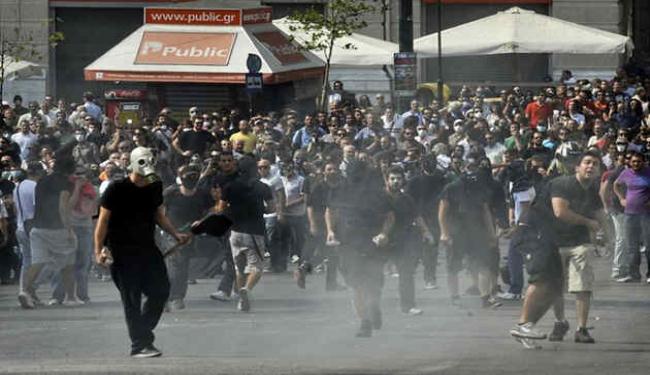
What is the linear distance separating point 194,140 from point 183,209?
7970 millimetres

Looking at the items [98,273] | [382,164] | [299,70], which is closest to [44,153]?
[98,273]

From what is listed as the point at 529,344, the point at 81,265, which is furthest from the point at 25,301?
the point at 529,344

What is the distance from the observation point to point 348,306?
1764 centimetres

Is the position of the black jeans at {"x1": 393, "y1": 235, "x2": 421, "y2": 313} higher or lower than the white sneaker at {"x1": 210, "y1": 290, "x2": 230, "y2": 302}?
higher

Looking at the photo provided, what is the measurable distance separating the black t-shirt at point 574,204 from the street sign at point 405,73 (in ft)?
46.0

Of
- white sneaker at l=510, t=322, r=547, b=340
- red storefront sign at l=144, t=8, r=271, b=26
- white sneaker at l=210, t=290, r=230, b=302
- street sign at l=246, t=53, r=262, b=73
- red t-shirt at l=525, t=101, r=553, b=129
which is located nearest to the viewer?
white sneaker at l=510, t=322, r=547, b=340

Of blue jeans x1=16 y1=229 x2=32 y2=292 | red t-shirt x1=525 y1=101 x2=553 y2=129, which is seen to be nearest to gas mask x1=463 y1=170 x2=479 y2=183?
blue jeans x1=16 y1=229 x2=32 y2=292

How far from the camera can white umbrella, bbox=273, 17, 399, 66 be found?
110 feet

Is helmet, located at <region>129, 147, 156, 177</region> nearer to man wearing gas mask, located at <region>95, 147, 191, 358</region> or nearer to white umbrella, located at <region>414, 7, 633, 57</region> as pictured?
man wearing gas mask, located at <region>95, 147, 191, 358</region>

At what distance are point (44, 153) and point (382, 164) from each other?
14.0 feet

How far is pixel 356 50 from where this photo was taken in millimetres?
34094

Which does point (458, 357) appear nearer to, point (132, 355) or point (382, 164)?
point (132, 355)

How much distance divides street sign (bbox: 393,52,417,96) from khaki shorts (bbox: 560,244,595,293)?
14.1m

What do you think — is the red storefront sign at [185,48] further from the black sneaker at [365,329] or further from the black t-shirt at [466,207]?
the black sneaker at [365,329]
